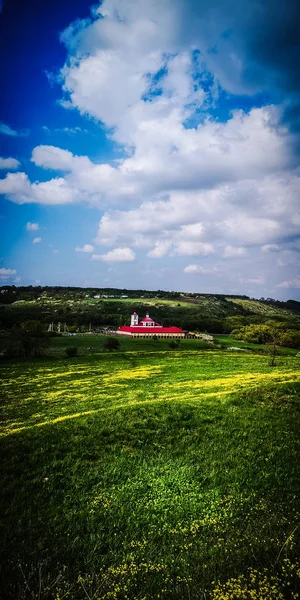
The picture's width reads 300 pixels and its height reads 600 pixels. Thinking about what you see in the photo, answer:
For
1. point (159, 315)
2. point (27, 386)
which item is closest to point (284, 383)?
point (27, 386)

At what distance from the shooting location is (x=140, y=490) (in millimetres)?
9305

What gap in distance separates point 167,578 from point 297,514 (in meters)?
4.12

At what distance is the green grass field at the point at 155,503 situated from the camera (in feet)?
20.2

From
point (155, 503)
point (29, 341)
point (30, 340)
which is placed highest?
point (155, 503)

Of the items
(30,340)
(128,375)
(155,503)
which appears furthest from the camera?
(30,340)

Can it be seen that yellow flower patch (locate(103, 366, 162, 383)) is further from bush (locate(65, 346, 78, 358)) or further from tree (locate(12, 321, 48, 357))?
tree (locate(12, 321, 48, 357))

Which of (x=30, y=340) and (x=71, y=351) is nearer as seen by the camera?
(x=30, y=340)

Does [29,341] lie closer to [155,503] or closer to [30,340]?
[30,340]

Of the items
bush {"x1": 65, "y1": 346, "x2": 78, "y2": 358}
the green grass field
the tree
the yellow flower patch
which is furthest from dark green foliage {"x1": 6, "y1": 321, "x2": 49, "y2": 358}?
the green grass field

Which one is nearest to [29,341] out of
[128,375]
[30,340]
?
[30,340]

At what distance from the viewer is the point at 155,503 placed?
8.73m

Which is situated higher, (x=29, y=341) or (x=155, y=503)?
(x=155, y=503)

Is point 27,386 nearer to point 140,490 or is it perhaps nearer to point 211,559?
point 140,490

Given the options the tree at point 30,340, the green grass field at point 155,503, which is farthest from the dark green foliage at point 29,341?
the green grass field at point 155,503
